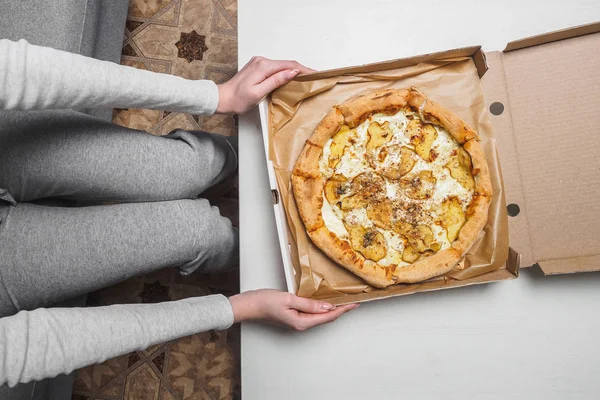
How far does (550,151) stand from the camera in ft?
3.41

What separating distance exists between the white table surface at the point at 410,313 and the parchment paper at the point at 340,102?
0.16 ft

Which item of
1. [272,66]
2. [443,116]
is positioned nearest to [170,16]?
[272,66]

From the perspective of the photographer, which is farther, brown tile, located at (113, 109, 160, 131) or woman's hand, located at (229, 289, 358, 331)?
brown tile, located at (113, 109, 160, 131)

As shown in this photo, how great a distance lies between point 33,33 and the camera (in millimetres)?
1345

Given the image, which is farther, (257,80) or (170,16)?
(170,16)

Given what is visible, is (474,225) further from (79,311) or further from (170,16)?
(170,16)

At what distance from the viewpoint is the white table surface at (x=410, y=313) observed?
3.52ft

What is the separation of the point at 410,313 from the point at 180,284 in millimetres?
991

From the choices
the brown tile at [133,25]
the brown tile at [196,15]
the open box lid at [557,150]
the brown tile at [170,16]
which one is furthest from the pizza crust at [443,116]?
the brown tile at [133,25]

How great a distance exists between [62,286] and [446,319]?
896 mm

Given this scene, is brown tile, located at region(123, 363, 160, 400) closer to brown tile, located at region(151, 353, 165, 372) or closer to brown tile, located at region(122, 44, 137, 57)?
brown tile, located at region(151, 353, 165, 372)

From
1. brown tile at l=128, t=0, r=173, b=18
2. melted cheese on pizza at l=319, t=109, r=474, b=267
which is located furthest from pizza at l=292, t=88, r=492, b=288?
brown tile at l=128, t=0, r=173, b=18

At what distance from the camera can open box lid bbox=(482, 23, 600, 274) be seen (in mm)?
1027

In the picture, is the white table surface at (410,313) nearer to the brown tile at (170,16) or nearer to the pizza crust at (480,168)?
the pizza crust at (480,168)
